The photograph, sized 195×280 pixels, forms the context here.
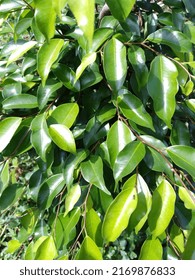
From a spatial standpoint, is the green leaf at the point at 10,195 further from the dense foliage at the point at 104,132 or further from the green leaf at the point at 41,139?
the green leaf at the point at 41,139

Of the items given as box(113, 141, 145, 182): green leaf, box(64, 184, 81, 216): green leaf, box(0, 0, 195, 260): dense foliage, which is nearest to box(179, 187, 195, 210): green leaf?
box(0, 0, 195, 260): dense foliage

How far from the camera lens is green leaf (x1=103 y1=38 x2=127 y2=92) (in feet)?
2.38

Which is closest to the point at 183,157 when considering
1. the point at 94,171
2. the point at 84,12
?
the point at 94,171

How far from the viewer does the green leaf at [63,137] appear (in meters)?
→ 0.72

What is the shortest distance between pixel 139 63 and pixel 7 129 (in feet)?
1.04

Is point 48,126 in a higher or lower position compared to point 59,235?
higher

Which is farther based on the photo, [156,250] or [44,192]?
[44,192]

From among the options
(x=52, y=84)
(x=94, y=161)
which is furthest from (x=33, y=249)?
(x=52, y=84)

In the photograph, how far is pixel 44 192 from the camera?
839 mm

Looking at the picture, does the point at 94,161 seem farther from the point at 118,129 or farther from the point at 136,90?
the point at 136,90

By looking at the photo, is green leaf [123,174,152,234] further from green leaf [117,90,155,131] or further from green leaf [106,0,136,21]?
green leaf [106,0,136,21]

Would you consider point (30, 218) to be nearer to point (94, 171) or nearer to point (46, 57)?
point (94, 171)
